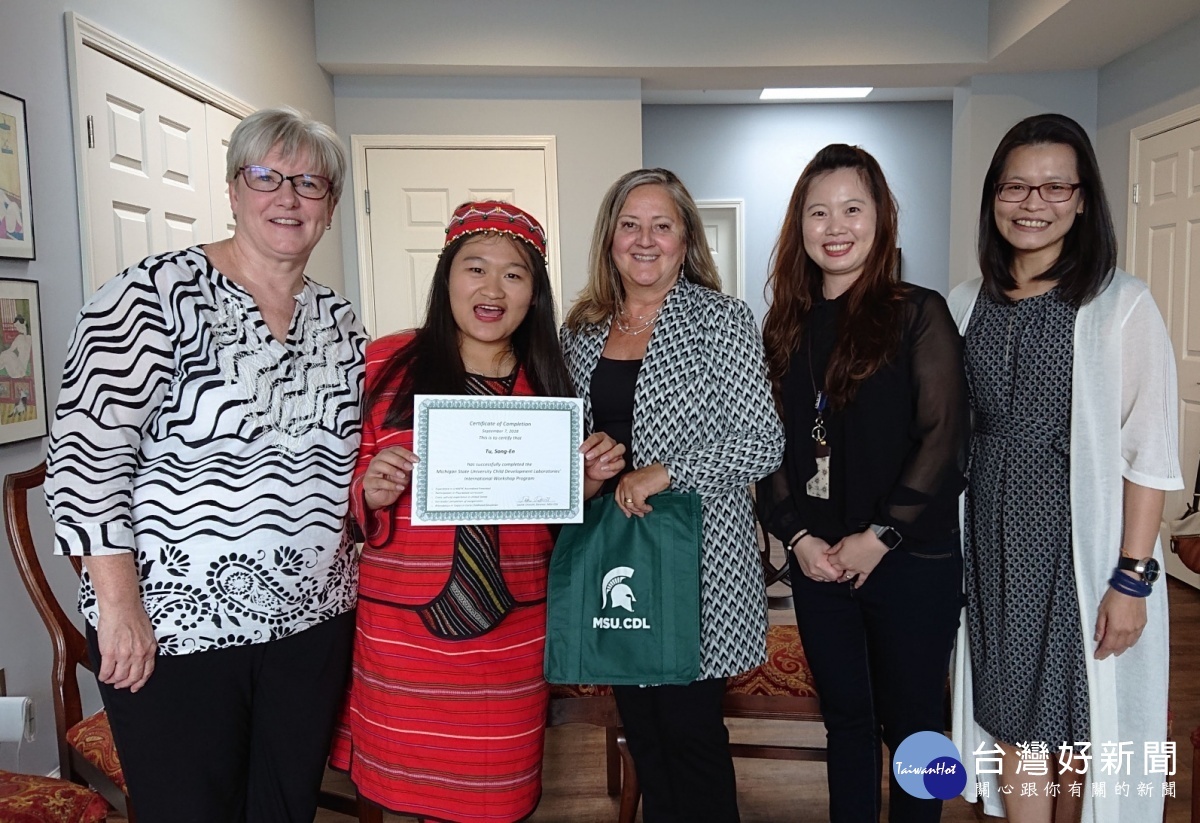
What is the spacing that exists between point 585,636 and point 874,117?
664cm

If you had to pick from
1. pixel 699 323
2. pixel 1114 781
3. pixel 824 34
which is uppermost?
pixel 824 34

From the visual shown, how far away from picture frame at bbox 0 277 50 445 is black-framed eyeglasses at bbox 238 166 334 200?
1.26 metres

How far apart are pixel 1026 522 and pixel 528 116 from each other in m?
4.09

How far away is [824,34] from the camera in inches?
183

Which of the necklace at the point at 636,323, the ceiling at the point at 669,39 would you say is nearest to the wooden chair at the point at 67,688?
the necklace at the point at 636,323

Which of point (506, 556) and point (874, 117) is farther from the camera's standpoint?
point (874, 117)

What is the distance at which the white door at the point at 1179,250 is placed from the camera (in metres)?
4.10

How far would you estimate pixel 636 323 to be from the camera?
1.66 m

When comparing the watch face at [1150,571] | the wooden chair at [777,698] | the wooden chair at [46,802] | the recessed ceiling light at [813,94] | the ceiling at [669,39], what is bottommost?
the wooden chair at [777,698]

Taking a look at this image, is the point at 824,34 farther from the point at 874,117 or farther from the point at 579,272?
the point at 874,117

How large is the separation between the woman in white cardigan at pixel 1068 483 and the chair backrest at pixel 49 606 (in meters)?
1.97

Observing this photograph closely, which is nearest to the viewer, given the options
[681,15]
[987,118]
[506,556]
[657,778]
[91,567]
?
[91,567]

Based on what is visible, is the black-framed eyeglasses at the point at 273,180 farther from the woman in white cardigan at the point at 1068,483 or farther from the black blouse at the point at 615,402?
the woman in white cardigan at the point at 1068,483

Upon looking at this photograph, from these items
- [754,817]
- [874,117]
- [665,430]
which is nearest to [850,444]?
[665,430]
